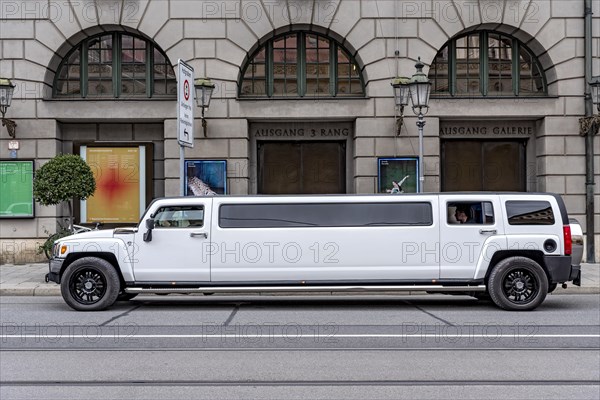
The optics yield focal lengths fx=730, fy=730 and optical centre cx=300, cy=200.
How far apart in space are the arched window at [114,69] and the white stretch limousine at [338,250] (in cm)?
953

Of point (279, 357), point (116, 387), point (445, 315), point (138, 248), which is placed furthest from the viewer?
point (138, 248)

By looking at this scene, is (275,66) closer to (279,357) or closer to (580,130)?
(580,130)

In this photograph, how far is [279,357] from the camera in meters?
7.88

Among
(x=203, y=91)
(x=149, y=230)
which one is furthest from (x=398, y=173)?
(x=149, y=230)

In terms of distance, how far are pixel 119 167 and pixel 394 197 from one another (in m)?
11.1

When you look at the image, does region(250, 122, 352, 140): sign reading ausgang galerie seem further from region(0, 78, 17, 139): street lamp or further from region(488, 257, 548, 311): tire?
region(488, 257, 548, 311): tire

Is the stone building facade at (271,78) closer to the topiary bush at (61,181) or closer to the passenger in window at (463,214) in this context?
the topiary bush at (61,181)

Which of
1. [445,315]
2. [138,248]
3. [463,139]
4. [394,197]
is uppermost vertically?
[463,139]

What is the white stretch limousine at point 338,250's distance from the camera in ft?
39.2

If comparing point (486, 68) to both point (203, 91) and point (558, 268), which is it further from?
point (558, 268)

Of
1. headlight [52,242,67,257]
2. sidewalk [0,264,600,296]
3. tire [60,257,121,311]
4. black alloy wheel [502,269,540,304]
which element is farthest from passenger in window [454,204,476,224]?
headlight [52,242,67,257]

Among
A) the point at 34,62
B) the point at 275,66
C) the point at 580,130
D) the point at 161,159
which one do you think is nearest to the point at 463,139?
the point at 580,130

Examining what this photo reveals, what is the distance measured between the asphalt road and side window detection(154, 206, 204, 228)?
1433 mm

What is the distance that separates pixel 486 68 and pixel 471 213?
9938 millimetres
